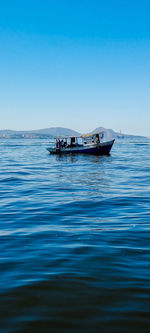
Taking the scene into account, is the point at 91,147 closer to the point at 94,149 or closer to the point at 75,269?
the point at 94,149

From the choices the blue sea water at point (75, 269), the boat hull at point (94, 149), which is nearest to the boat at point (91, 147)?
the boat hull at point (94, 149)

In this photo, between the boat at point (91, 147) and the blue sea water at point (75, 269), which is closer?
the blue sea water at point (75, 269)

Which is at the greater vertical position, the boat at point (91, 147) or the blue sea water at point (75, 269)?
the boat at point (91, 147)

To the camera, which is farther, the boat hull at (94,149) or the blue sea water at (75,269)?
the boat hull at (94,149)

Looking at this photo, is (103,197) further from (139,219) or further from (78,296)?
(78,296)

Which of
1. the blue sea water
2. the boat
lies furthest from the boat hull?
the blue sea water

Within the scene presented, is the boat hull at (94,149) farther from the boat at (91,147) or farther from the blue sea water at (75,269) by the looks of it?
the blue sea water at (75,269)

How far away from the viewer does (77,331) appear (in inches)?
152

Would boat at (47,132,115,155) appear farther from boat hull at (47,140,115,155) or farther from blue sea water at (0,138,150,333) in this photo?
blue sea water at (0,138,150,333)

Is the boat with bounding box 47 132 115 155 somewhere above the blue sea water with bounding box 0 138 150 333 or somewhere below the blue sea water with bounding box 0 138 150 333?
above

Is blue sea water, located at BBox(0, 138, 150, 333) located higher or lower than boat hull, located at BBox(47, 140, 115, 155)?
lower

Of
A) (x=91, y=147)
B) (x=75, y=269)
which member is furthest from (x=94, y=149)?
→ (x=75, y=269)

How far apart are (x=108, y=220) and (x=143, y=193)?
20.1ft

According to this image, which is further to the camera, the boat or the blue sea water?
the boat
